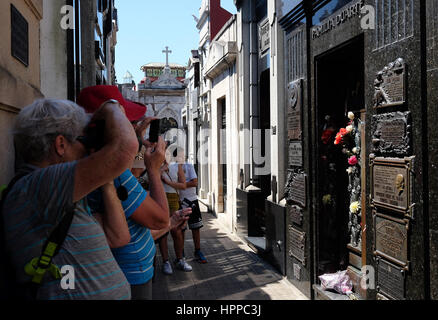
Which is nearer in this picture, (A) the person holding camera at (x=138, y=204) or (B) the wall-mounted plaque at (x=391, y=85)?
(A) the person holding camera at (x=138, y=204)

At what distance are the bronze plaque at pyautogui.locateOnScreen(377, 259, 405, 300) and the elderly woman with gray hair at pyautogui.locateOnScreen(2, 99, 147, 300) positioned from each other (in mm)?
2752

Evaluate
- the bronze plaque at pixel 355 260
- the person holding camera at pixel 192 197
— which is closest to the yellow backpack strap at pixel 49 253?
the bronze plaque at pixel 355 260

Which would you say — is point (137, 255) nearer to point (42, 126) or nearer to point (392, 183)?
point (42, 126)

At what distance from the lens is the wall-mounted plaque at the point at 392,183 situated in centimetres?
356

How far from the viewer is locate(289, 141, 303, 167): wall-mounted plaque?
226 inches

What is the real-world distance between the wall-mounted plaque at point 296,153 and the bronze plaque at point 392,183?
164cm

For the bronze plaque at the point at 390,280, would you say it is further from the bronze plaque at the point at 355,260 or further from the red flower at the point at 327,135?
the red flower at the point at 327,135

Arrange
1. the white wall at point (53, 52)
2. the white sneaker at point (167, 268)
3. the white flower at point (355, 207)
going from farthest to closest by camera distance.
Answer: the white sneaker at point (167, 268) → the white wall at point (53, 52) → the white flower at point (355, 207)

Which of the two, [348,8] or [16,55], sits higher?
[348,8]

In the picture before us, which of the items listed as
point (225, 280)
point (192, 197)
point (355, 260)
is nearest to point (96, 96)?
point (355, 260)

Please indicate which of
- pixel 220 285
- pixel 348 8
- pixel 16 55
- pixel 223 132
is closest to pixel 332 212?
pixel 220 285
